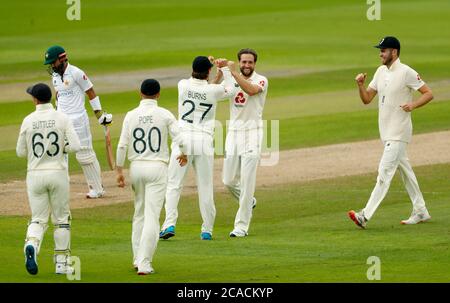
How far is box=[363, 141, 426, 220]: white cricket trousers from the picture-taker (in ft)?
53.6

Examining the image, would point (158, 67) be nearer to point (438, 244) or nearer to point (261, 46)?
point (261, 46)

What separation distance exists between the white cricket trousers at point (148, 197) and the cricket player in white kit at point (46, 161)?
0.71 m

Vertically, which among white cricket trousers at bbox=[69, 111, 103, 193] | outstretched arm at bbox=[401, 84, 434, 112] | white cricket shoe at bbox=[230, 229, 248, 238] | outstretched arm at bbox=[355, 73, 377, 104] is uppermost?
outstretched arm at bbox=[355, 73, 377, 104]

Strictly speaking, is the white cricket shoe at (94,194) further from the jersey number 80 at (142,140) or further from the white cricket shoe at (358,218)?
the jersey number 80 at (142,140)

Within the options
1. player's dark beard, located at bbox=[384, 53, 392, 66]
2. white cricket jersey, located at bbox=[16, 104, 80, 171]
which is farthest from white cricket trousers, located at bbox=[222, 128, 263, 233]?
white cricket jersey, located at bbox=[16, 104, 80, 171]

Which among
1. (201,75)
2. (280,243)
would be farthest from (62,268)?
(201,75)

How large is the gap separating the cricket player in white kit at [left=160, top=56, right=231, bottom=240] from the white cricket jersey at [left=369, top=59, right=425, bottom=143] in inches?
88.7

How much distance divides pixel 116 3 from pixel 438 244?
34284 millimetres

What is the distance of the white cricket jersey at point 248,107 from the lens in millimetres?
16266

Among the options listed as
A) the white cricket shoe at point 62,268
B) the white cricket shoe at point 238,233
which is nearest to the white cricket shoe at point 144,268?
the white cricket shoe at point 62,268

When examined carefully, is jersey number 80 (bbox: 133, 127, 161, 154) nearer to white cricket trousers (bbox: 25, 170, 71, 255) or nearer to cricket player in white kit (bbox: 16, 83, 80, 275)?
cricket player in white kit (bbox: 16, 83, 80, 275)

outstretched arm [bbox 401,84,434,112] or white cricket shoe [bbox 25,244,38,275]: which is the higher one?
outstretched arm [bbox 401,84,434,112]

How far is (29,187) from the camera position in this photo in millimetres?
13508

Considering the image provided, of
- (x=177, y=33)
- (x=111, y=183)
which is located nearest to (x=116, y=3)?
(x=177, y=33)
